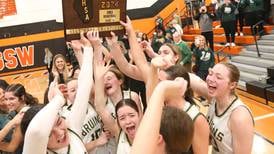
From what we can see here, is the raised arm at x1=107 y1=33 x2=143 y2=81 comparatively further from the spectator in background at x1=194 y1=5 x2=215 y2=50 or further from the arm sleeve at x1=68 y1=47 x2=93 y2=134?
the spectator in background at x1=194 y1=5 x2=215 y2=50

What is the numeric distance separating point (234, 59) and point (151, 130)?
10.7m

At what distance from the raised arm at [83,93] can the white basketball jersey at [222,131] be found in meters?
1.05

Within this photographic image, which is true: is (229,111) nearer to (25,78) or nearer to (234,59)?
(234,59)

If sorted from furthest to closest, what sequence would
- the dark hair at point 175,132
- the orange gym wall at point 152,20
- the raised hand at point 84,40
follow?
the orange gym wall at point 152,20
the raised hand at point 84,40
the dark hair at point 175,132

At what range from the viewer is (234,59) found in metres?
11.9

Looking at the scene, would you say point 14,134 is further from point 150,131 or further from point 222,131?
point 150,131

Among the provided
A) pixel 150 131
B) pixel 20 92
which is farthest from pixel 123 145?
pixel 20 92

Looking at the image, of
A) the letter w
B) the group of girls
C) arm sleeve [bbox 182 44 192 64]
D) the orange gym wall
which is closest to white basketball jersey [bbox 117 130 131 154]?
the group of girls

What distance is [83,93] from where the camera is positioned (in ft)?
9.65

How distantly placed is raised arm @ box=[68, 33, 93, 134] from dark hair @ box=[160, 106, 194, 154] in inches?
44.8

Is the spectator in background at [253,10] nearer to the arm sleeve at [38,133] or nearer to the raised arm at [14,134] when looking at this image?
the raised arm at [14,134]

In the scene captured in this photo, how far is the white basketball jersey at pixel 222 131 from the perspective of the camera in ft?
9.13

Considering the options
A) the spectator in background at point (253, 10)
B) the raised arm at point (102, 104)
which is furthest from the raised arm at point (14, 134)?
the spectator in background at point (253, 10)

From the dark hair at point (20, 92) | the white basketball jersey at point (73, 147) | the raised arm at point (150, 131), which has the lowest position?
the white basketball jersey at point (73, 147)
